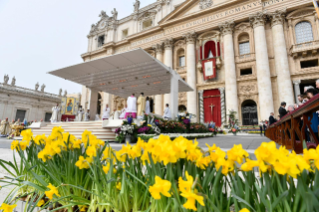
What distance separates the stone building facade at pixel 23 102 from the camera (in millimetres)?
26188

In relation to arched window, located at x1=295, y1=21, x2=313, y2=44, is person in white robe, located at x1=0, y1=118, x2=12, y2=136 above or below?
below

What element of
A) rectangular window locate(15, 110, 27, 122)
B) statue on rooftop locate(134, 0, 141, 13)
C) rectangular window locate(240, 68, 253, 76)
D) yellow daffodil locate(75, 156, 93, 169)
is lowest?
yellow daffodil locate(75, 156, 93, 169)

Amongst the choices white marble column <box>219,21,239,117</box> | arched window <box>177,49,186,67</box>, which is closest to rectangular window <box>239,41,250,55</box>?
white marble column <box>219,21,239,117</box>

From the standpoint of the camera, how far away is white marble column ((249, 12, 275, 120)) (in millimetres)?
16609

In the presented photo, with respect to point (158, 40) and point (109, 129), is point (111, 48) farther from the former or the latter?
point (109, 129)

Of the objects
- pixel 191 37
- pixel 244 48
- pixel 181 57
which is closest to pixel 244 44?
pixel 244 48

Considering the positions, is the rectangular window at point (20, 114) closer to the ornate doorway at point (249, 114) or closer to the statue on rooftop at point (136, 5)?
the statue on rooftop at point (136, 5)

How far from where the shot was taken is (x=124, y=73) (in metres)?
12.6

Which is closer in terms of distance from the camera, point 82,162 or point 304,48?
point 82,162

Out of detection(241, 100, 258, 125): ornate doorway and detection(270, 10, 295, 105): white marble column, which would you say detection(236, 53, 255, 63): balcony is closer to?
detection(270, 10, 295, 105): white marble column

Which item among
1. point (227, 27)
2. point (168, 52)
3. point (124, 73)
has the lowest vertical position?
point (124, 73)

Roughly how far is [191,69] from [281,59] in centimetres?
930

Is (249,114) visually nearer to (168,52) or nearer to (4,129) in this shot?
(168,52)

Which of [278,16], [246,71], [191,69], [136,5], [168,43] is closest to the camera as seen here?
[278,16]
